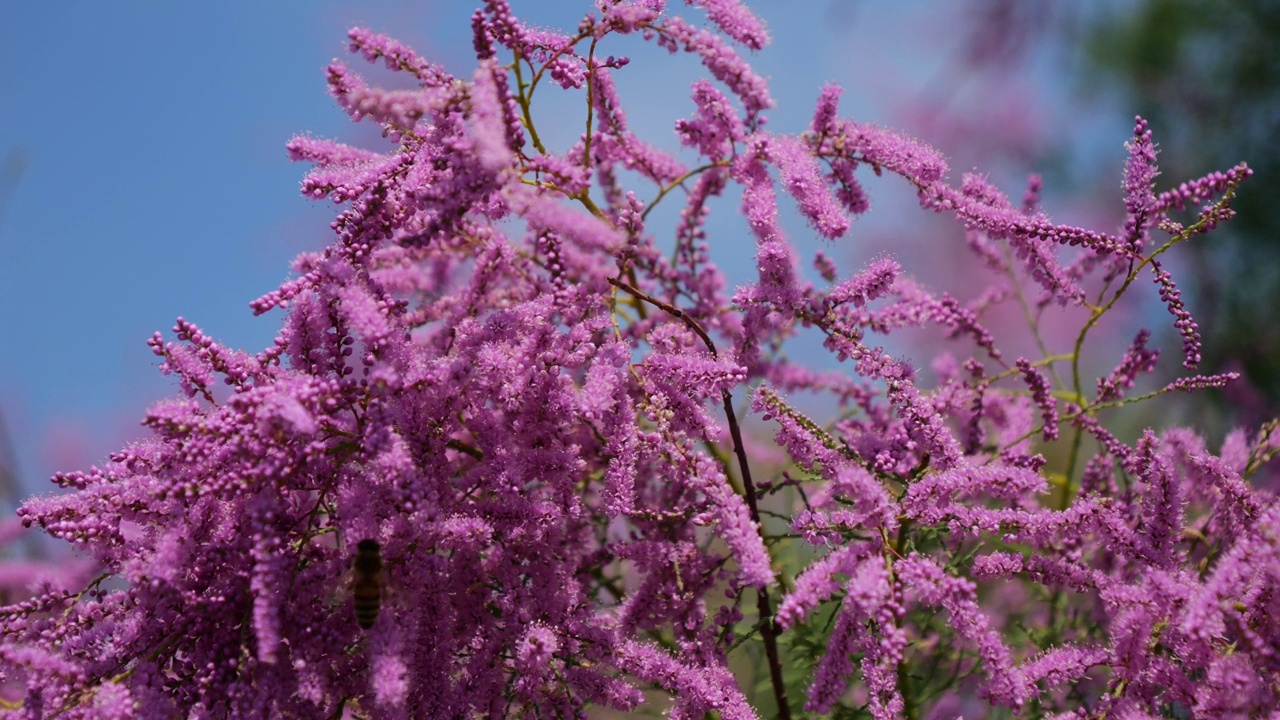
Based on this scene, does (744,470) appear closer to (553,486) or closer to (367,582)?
(553,486)

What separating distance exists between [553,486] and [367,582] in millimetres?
233

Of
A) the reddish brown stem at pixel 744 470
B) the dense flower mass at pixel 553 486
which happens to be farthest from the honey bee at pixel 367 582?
the reddish brown stem at pixel 744 470

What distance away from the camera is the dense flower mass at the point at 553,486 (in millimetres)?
884

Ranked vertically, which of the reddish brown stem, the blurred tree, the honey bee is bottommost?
the honey bee

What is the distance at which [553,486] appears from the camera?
3.39ft

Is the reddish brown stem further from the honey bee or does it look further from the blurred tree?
the blurred tree


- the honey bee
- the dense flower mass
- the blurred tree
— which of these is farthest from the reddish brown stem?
the blurred tree

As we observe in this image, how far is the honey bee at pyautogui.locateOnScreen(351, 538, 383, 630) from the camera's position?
89cm

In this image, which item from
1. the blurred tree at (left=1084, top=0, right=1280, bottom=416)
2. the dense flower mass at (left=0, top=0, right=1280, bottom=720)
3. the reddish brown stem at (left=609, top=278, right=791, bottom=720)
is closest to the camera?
the dense flower mass at (left=0, top=0, right=1280, bottom=720)

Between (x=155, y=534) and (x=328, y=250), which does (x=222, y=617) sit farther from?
(x=328, y=250)

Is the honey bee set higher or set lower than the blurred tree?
lower

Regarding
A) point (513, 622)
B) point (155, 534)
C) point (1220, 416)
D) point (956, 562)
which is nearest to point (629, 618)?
point (513, 622)

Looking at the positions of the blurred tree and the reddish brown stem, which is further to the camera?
the blurred tree

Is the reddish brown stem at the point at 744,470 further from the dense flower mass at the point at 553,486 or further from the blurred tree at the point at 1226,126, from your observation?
the blurred tree at the point at 1226,126
